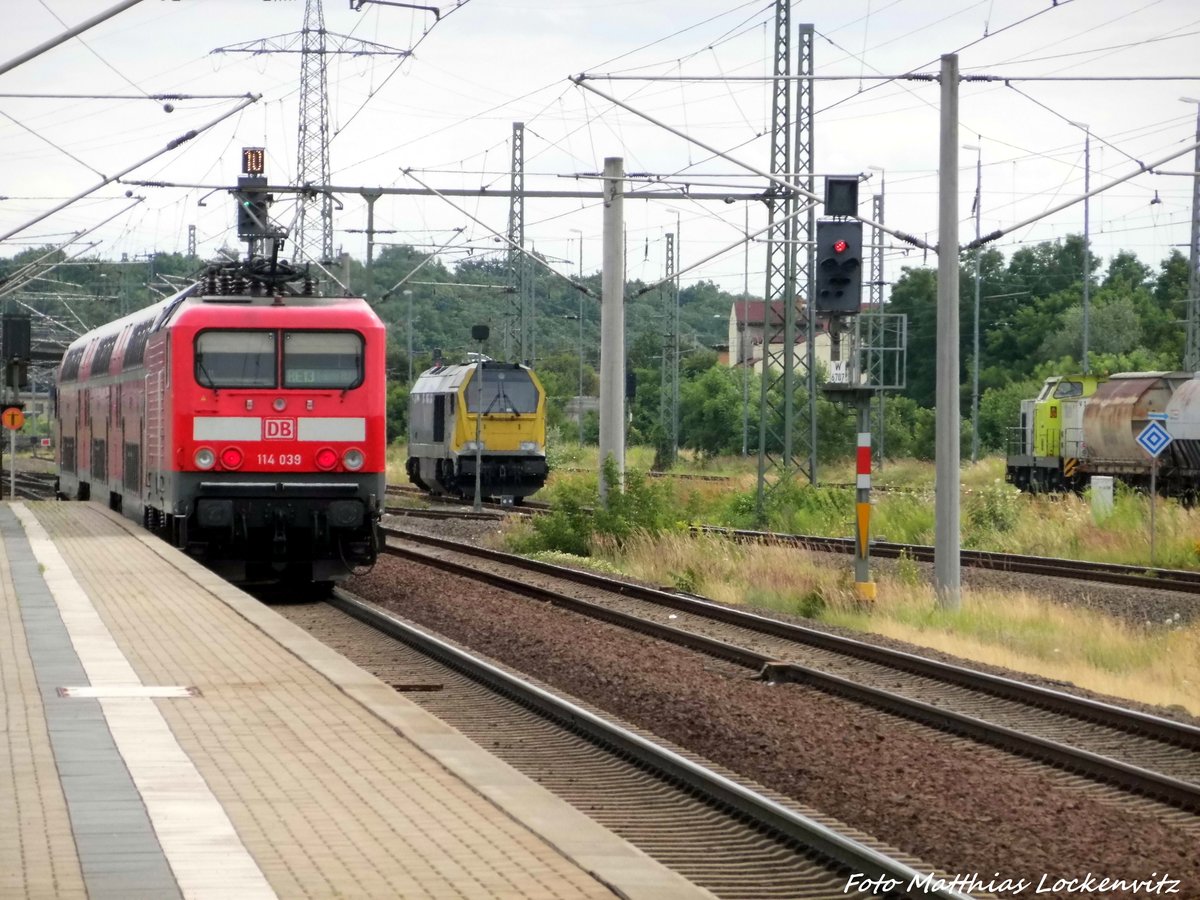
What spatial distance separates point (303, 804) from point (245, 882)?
1293mm

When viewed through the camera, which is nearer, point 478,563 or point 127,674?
point 127,674

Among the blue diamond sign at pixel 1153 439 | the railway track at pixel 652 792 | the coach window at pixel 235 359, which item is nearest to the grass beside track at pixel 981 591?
the blue diamond sign at pixel 1153 439

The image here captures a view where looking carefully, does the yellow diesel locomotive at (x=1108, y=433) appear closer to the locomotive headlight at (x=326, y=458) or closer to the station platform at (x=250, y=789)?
the locomotive headlight at (x=326, y=458)

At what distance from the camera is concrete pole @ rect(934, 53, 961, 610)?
1877 centimetres

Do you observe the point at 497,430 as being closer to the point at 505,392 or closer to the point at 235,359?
the point at 505,392

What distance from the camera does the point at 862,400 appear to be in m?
18.7

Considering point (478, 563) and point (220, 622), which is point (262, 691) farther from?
point (478, 563)

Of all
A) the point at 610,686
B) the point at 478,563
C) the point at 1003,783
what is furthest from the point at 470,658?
the point at 478,563

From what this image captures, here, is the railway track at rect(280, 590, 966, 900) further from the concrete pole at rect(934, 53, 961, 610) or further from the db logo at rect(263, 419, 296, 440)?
the concrete pole at rect(934, 53, 961, 610)

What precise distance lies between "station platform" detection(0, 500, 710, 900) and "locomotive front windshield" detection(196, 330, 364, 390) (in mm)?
5569

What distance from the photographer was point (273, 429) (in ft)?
59.3

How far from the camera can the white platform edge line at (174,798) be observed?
5918 millimetres

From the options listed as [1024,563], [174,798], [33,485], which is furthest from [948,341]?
[33,485]

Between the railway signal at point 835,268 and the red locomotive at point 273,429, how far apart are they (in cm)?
501
